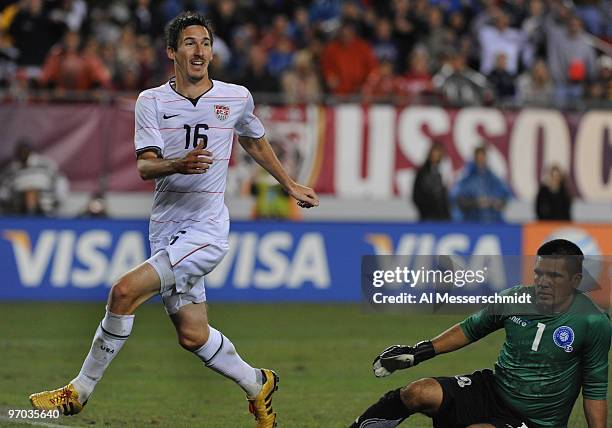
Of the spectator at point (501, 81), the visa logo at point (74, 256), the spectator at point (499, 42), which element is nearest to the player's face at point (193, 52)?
the visa logo at point (74, 256)

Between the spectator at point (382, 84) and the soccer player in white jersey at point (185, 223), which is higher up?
the spectator at point (382, 84)

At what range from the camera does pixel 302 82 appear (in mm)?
19766

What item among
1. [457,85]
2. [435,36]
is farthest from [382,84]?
[435,36]

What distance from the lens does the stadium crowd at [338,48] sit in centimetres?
1938

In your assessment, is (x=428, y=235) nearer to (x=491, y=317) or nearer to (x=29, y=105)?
(x=29, y=105)

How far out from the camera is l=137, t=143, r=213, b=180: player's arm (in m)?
7.20

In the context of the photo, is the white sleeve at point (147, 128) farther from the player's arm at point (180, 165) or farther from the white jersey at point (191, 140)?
the player's arm at point (180, 165)

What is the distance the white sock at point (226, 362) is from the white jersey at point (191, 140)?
25.7 inches

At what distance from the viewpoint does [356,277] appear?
17.3m

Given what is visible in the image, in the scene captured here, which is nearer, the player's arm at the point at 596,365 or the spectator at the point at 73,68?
the player's arm at the point at 596,365

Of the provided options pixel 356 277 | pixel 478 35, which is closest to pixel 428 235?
pixel 356 277

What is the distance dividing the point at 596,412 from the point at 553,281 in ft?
2.39

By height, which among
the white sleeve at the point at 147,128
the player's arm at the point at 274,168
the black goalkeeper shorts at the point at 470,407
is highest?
the white sleeve at the point at 147,128

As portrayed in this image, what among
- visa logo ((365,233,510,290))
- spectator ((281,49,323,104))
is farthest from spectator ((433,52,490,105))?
visa logo ((365,233,510,290))
